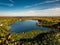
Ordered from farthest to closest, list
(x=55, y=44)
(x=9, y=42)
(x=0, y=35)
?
(x=55, y=44) → (x=0, y=35) → (x=9, y=42)

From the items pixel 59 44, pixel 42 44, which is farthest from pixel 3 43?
pixel 59 44

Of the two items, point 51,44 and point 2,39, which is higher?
point 2,39

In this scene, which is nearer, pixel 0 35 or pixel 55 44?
pixel 0 35

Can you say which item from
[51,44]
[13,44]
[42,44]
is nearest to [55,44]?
[51,44]

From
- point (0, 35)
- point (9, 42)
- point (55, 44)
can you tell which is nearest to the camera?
point (9, 42)

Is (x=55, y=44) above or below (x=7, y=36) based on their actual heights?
below

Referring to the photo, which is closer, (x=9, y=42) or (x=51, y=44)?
(x=9, y=42)

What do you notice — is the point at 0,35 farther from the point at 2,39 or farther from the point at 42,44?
the point at 42,44

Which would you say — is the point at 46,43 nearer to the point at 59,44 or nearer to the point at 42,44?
the point at 42,44

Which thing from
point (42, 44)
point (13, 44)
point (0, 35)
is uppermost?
point (0, 35)
